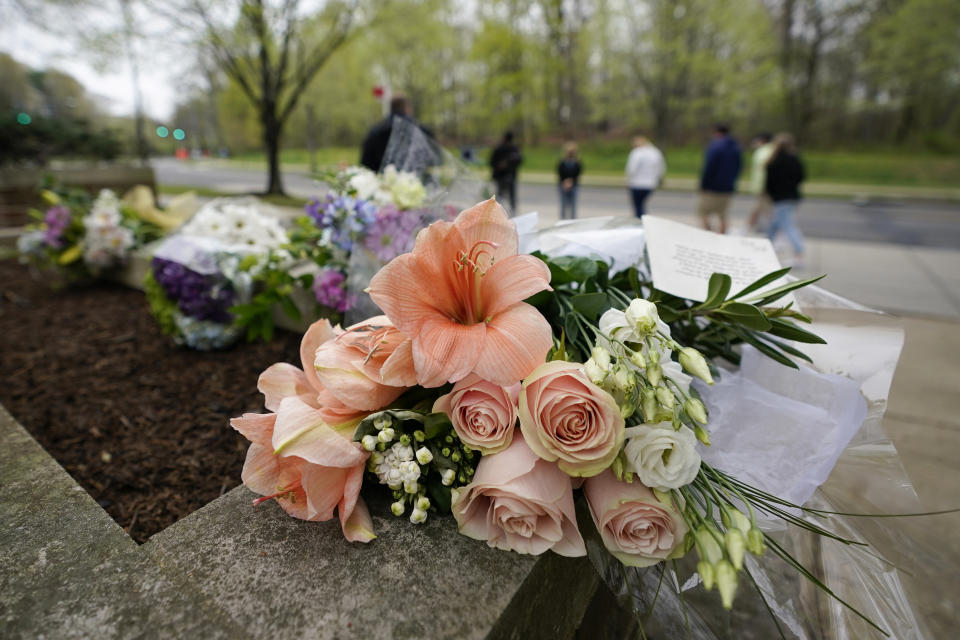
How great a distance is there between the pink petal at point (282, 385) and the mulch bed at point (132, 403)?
774 millimetres

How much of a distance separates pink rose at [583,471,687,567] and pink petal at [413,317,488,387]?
36 cm

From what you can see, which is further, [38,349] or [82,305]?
[82,305]

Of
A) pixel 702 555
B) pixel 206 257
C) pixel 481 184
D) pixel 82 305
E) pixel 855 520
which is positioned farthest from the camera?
pixel 82 305

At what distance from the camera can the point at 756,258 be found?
1.50 meters

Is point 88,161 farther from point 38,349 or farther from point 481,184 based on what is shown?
point 481,184

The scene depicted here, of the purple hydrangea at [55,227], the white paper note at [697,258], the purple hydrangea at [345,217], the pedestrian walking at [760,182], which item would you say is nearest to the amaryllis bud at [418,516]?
the white paper note at [697,258]

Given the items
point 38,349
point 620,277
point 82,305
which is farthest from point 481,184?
point 82,305

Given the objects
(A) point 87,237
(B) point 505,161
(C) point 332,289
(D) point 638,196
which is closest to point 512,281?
(C) point 332,289

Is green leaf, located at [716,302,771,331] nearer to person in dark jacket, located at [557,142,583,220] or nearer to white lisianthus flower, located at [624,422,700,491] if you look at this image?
white lisianthus flower, located at [624,422,700,491]

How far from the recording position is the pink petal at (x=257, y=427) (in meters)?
1.00

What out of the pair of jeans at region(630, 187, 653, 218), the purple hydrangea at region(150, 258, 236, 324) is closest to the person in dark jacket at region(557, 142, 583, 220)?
the pair of jeans at region(630, 187, 653, 218)

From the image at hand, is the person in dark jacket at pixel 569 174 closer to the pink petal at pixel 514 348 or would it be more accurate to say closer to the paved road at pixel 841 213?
the paved road at pixel 841 213

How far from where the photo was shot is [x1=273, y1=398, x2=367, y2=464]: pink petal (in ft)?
2.98

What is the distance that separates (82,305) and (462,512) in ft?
13.6
